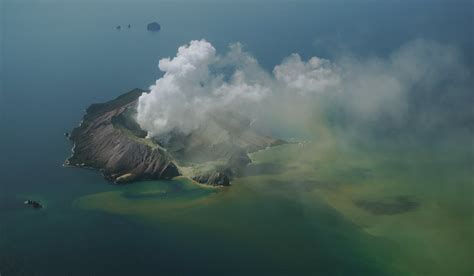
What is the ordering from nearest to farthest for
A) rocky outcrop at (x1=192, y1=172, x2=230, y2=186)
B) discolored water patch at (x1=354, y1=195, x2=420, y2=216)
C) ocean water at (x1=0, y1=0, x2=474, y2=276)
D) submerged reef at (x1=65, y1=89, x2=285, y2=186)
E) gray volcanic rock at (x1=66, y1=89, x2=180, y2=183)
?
ocean water at (x1=0, y1=0, x2=474, y2=276), discolored water patch at (x1=354, y1=195, x2=420, y2=216), rocky outcrop at (x1=192, y1=172, x2=230, y2=186), gray volcanic rock at (x1=66, y1=89, x2=180, y2=183), submerged reef at (x1=65, y1=89, x2=285, y2=186)

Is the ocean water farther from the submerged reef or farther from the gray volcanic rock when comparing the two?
the submerged reef

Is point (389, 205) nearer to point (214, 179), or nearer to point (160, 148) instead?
point (214, 179)

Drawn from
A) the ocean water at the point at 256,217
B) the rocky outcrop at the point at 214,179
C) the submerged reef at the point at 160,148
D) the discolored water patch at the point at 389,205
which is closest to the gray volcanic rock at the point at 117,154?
the submerged reef at the point at 160,148

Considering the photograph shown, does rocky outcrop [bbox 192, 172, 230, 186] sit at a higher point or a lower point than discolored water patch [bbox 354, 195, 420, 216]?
higher

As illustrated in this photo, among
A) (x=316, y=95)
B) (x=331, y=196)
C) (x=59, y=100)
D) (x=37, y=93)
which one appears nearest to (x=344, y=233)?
(x=331, y=196)

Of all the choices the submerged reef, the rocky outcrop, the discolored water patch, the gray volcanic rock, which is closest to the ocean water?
the discolored water patch

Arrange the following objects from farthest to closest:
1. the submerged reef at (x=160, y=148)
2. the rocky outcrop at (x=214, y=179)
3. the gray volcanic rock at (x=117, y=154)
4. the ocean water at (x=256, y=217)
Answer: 1. the submerged reef at (x=160, y=148)
2. the gray volcanic rock at (x=117, y=154)
3. the rocky outcrop at (x=214, y=179)
4. the ocean water at (x=256, y=217)

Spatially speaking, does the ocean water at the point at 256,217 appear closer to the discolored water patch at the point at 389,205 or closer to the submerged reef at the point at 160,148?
the discolored water patch at the point at 389,205
